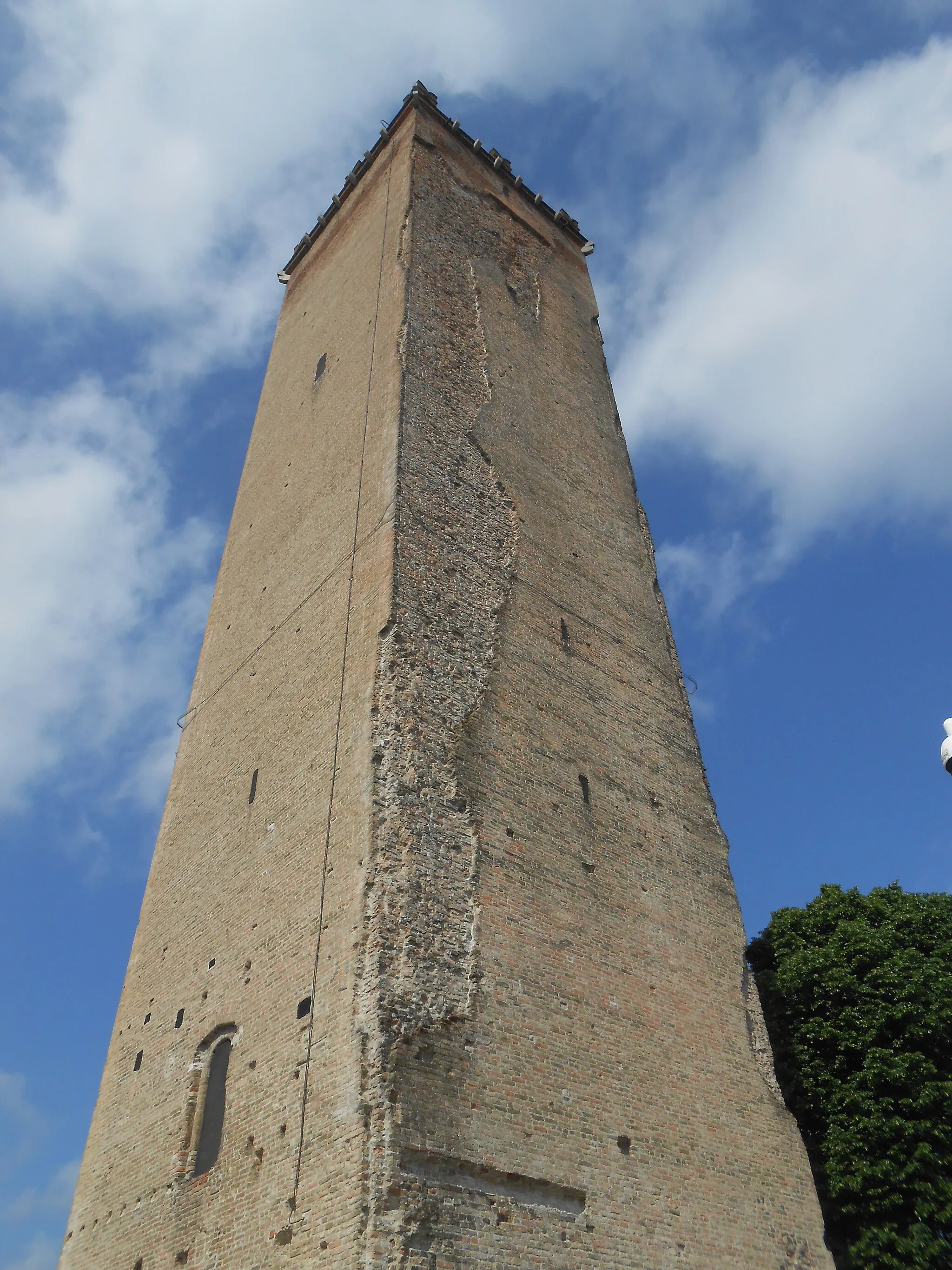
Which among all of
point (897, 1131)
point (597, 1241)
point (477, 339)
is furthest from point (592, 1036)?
point (477, 339)

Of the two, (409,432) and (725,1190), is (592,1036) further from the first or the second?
(409,432)

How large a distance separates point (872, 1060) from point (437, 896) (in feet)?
18.2

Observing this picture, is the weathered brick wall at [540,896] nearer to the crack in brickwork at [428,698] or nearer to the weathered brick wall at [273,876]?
the crack in brickwork at [428,698]

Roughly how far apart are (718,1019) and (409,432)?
656 cm

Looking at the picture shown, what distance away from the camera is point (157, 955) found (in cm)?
969

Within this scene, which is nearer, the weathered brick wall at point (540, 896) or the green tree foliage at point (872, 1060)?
the weathered brick wall at point (540, 896)

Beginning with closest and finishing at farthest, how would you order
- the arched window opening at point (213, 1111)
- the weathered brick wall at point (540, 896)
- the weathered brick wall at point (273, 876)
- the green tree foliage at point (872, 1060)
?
the weathered brick wall at point (540, 896)
the weathered brick wall at point (273, 876)
the arched window opening at point (213, 1111)
the green tree foliage at point (872, 1060)

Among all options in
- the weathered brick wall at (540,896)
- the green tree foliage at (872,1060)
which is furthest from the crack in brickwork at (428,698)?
the green tree foliage at (872,1060)

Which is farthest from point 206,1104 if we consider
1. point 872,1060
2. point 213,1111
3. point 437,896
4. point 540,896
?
point 872,1060

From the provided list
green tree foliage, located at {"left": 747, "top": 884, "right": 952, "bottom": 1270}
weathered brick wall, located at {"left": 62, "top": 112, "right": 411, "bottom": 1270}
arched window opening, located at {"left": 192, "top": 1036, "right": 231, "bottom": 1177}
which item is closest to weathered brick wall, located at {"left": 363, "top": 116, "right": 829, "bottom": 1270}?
weathered brick wall, located at {"left": 62, "top": 112, "right": 411, "bottom": 1270}

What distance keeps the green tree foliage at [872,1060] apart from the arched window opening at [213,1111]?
5990 mm

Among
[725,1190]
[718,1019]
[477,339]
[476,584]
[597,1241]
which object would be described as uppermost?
[477,339]

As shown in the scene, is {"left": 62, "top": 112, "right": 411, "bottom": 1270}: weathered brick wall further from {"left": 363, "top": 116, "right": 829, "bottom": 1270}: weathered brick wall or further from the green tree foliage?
the green tree foliage

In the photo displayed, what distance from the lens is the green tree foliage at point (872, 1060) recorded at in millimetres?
9289
